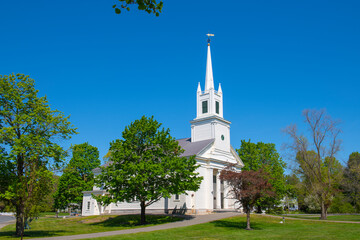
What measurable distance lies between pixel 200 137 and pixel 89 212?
20665mm

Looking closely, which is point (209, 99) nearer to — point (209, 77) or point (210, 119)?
point (210, 119)

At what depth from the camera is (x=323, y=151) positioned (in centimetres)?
3634

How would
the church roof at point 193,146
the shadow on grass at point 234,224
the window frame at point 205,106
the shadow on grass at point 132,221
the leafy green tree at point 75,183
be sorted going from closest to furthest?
the shadow on grass at point 234,224 < the shadow on grass at point 132,221 < the church roof at point 193,146 < the window frame at point 205,106 < the leafy green tree at point 75,183

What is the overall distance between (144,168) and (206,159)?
14.4m

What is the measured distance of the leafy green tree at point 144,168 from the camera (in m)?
28.7

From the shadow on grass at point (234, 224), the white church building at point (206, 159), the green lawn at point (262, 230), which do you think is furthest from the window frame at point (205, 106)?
the shadow on grass at point (234, 224)

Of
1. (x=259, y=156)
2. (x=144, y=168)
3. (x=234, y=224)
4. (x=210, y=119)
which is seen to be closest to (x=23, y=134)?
(x=144, y=168)

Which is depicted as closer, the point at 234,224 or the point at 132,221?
the point at 234,224

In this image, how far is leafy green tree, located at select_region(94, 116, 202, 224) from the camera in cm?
2873

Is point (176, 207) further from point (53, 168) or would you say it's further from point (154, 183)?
point (53, 168)

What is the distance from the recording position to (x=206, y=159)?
41.2 m

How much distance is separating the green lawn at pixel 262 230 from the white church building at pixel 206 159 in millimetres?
7976

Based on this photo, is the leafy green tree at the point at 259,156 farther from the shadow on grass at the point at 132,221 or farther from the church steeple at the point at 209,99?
the shadow on grass at the point at 132,221

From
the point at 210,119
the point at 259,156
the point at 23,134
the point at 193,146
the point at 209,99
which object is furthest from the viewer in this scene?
the point at 259,156
